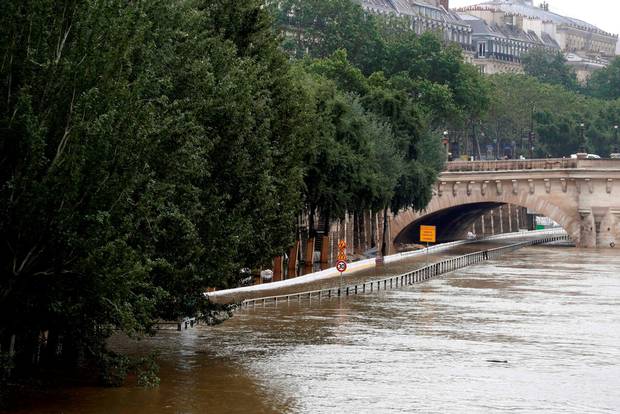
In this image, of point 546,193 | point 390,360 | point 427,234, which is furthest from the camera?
point 546,193

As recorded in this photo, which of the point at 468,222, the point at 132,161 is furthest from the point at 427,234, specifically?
the point at 132,161

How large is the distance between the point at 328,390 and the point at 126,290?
31.2 ft

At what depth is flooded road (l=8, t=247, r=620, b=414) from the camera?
44375mm

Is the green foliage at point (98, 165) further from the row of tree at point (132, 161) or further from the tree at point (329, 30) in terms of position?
the tree at point (329, 30)

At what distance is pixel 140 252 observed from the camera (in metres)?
42.5

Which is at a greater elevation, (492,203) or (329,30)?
(329,30)

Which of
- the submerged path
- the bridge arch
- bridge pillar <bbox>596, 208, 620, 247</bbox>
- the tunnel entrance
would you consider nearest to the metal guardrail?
the submerged path

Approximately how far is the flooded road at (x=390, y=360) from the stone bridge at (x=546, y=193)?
5192 cm

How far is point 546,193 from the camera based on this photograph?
5256 inches

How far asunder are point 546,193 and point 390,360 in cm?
8224

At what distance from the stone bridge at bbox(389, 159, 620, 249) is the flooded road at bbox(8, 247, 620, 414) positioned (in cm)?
5192

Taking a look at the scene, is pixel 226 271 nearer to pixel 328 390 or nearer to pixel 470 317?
pixel 328 390

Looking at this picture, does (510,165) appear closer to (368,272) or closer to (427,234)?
(427,234)

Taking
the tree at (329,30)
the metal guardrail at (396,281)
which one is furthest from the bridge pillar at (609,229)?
the tree at (329,30)
